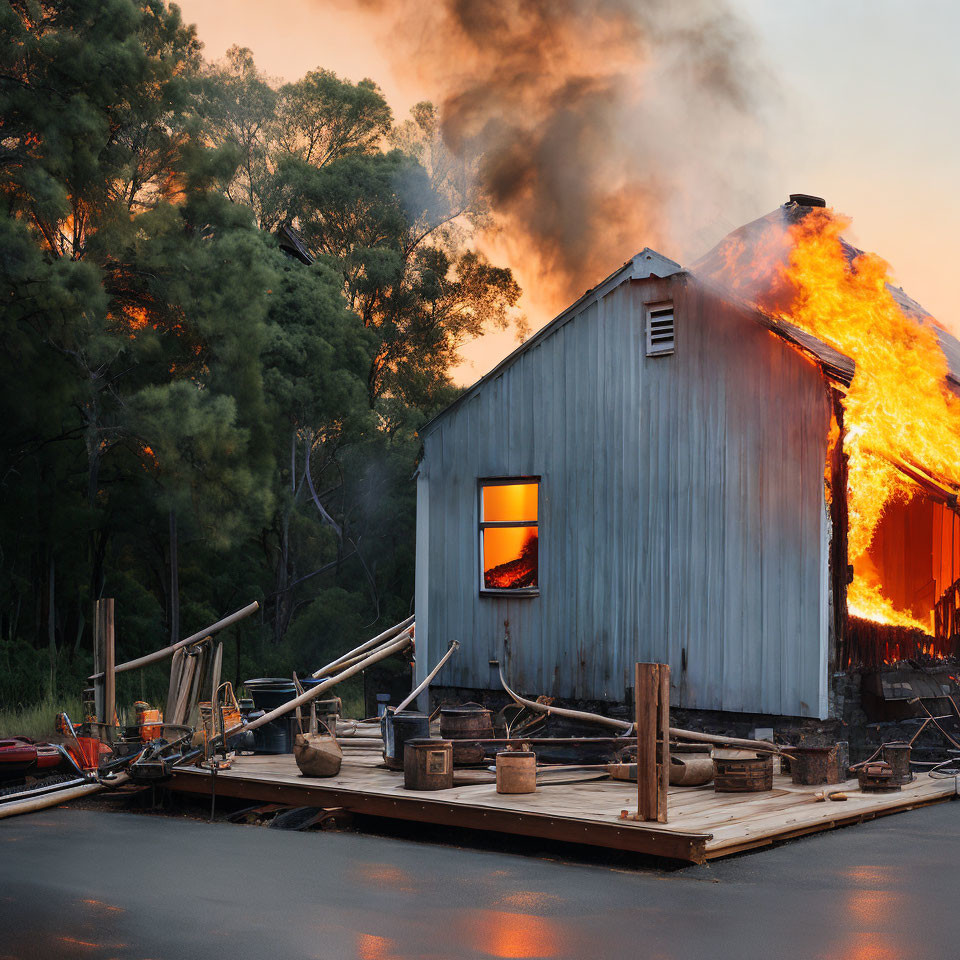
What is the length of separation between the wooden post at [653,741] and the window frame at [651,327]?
568cm

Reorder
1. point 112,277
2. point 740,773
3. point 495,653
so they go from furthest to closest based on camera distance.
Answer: point 112,277
point 495,653
point 740,773

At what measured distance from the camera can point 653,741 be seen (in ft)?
32.5

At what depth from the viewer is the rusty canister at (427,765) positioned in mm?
11953

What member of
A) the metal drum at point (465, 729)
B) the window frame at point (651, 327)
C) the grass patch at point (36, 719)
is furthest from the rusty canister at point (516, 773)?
the grass patch at point (36, 719)

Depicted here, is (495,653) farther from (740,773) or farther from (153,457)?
(153,457)

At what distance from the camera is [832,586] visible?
43.8 feet

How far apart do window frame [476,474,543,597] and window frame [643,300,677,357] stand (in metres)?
2.24

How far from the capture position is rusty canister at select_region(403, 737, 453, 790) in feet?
39.2

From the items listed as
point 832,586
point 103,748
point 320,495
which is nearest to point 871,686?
point 832,586

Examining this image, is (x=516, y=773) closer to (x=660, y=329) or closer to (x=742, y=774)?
(x=742, y=774)

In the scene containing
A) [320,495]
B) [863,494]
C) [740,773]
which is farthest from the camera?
[320,495]

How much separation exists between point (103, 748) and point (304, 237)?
87.8 feet

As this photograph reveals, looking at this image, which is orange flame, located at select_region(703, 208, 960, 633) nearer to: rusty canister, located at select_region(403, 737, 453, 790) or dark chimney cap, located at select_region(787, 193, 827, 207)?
dark chimney cap, located at select_region(787, 193, 827, 207)

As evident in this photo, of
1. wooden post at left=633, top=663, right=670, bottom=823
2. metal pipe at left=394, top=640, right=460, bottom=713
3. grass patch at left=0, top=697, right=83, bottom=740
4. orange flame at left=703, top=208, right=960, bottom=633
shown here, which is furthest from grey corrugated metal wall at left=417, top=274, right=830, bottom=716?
grass patch at left=0, top=697, right=83, bottom=740
